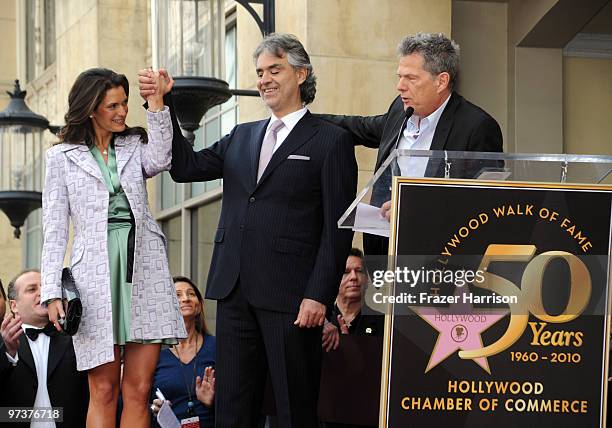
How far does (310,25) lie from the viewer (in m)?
9.59

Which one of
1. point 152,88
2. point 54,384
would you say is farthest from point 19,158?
point 152,88

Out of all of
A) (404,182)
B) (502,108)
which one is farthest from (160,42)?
(404,182)

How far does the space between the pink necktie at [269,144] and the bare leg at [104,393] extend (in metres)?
1.01

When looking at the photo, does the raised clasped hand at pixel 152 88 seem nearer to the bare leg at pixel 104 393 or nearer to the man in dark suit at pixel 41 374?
the bare leg at pixel 104 393

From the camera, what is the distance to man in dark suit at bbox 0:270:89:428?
276 inches

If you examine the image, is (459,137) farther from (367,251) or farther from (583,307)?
(583,307)

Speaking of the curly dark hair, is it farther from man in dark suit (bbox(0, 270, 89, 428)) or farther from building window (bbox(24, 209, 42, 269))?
building window (bbox(24, 209, 42, 269))

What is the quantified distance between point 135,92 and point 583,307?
9.72 m

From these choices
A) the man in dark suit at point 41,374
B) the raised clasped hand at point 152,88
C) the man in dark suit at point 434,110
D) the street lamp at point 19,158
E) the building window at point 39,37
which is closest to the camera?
the raised clasped hand at point 152,88

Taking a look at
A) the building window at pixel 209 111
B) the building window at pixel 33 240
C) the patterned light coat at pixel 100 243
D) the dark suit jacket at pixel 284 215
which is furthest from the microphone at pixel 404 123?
the building window at pixel 33 240

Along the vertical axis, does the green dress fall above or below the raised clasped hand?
below

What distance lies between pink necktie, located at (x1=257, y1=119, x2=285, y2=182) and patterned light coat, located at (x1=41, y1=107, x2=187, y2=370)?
0.40 m

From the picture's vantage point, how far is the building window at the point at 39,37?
19734mm

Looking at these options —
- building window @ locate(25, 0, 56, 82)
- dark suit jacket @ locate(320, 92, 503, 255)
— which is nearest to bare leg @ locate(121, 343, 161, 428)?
dark suit jacket @ locate(320, 92, 503, 255)
